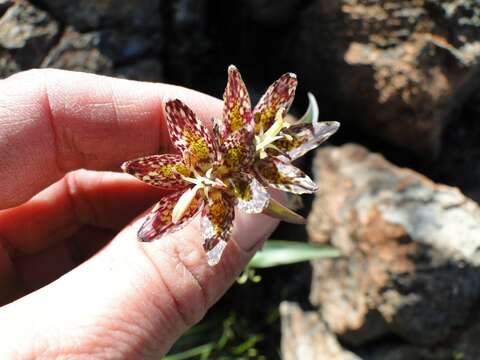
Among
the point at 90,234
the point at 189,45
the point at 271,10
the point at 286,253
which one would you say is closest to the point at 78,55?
the point at 189,45

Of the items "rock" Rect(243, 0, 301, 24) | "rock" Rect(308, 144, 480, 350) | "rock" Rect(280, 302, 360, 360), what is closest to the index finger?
"rock" Rect(308, 144, 480, 350)

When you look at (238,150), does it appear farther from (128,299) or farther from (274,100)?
(128,299)

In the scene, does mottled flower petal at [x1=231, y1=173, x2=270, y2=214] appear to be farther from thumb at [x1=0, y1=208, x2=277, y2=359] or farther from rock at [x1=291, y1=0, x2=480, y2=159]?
rock at [x1=291, y1=0, x2=480, y2=159]

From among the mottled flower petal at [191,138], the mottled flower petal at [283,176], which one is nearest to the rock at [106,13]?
Answer: the mottled flower petal at [191,138]

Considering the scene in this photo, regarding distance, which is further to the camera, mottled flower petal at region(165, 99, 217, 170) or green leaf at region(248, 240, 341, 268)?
green leaf at region(248, 240, 341, 268)

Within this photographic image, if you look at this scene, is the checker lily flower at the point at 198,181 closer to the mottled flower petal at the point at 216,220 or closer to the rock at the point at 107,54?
the mottled flower petal at the point at 216,220
